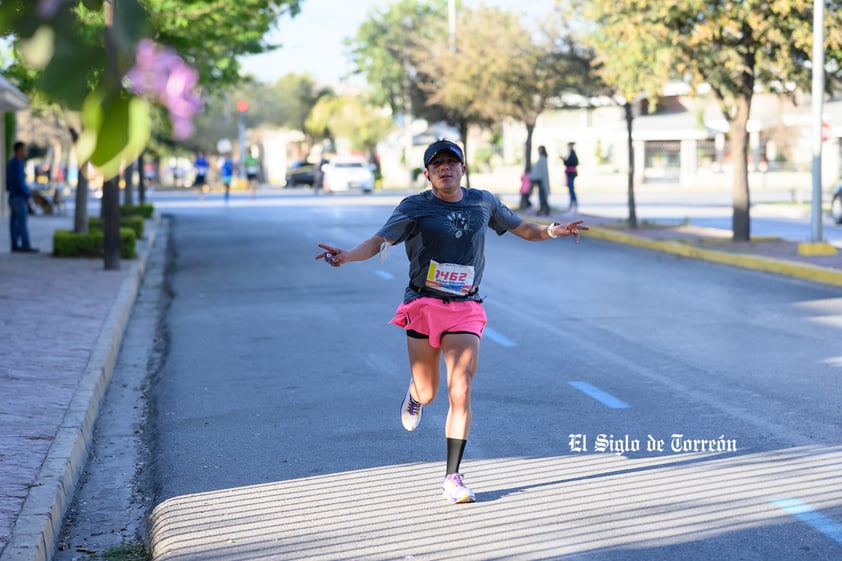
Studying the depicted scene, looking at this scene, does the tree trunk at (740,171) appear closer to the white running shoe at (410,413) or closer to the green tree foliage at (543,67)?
the green tree foliage at (543,67)

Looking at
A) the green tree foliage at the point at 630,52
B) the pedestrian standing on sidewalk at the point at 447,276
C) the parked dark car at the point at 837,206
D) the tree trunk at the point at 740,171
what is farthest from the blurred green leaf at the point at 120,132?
the parked dark car at the point at 837,206

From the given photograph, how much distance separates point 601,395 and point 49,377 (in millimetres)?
4054

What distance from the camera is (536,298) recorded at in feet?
51.6

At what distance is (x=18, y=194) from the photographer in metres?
20.9

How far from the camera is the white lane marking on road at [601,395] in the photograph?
885 cm

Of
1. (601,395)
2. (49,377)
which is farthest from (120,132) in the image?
(49,377)

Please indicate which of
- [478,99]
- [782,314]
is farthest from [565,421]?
[478,99]

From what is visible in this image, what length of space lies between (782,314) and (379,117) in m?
81.2

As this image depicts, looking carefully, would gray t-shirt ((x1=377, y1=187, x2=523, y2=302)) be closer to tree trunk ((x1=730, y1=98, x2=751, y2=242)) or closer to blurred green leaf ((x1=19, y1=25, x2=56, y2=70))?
blurred green leaf ((x1=19, y1=25, x2=56, y2=70))

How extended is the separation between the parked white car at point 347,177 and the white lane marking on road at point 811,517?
170 feet

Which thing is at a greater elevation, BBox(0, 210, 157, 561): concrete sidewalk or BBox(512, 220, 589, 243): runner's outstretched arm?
BBox(512, 220, 589, 243): runner's outstretched arm

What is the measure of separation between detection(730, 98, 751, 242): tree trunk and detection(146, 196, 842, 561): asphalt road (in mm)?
6913

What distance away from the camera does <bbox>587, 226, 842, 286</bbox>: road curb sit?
17.6m

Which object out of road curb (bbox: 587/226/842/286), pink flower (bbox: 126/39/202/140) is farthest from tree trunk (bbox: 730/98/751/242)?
pink flower (bbox: 126/39/202/140)
